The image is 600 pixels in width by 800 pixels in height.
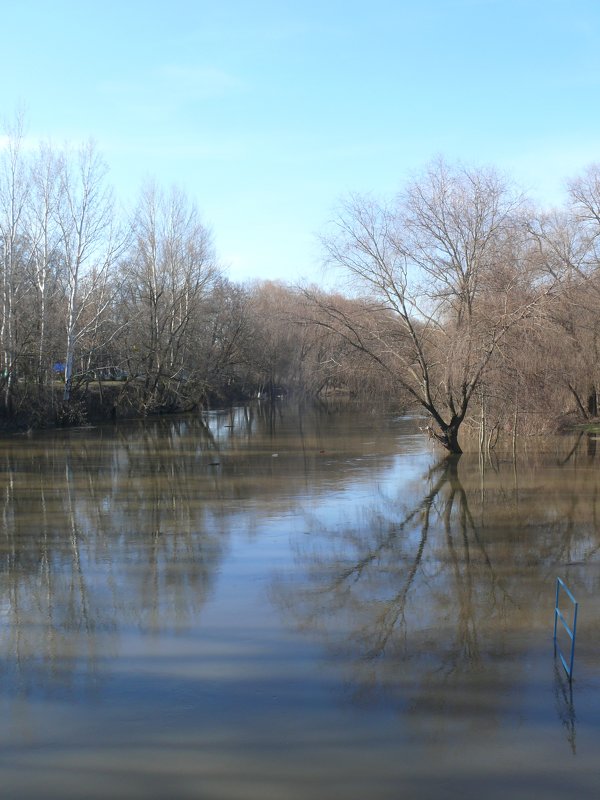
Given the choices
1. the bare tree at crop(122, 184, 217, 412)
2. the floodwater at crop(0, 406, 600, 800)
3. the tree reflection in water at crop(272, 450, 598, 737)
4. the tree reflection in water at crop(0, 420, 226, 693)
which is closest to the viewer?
the floodwater at crop(0, 406, 600, 800)

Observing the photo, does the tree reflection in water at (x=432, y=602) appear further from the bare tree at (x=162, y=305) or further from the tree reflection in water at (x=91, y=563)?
the bare tree at (x=162, y=305)

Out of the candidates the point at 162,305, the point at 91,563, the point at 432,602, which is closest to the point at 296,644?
the point at 432,602

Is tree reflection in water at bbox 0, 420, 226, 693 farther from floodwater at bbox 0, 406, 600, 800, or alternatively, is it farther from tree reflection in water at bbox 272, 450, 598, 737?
tree reflection in water at bbox 272, 450, 598, 737

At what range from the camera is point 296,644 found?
7820 millimetres

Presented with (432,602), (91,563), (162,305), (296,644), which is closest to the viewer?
(296,644)

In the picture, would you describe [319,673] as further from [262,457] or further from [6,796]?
[262,457]

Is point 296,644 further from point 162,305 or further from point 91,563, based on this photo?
point 162,305

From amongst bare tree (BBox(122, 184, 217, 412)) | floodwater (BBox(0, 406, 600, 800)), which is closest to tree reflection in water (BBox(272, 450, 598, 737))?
floodwater (BBox(0, 406, 600, 800))

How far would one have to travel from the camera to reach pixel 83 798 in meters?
5.10

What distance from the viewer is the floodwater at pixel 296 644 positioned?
216 inches

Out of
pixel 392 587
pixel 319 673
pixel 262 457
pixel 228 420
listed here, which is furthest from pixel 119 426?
pixel 319 673

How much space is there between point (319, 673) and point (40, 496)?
427 inches

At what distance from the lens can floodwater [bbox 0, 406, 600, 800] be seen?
5480 millimetres

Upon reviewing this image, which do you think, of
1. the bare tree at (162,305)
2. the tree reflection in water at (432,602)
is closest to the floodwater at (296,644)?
the tree reflection in water at (432,602)
